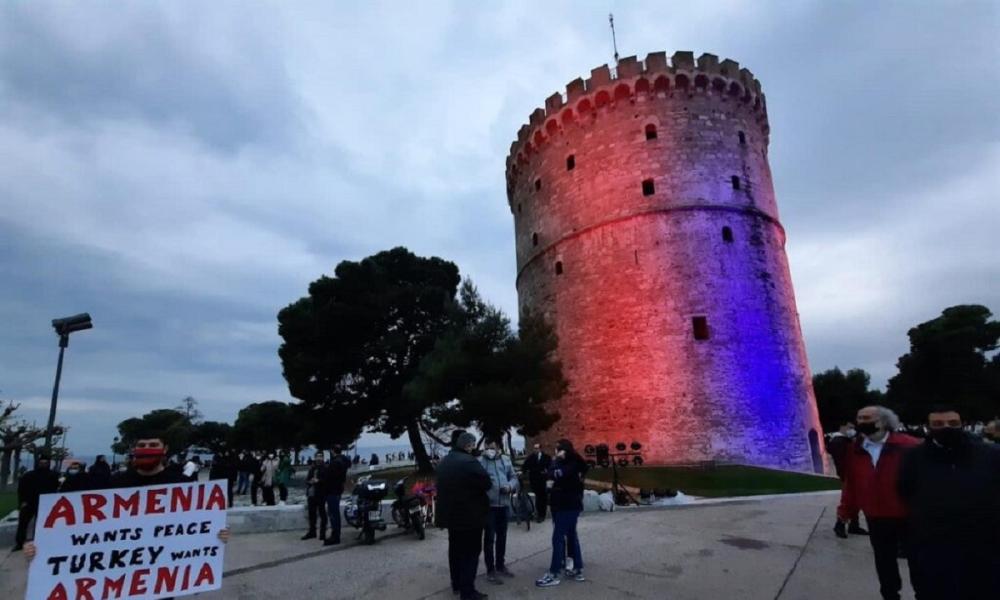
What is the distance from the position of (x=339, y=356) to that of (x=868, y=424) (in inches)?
832

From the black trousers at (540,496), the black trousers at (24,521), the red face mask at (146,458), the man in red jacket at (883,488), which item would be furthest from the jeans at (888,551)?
the black trousers at (24,521)

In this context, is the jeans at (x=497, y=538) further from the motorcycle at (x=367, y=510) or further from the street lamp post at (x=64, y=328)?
the street lamp post at (x=64, y=328)

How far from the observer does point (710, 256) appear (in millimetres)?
19906

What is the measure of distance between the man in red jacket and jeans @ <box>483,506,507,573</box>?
3648mm

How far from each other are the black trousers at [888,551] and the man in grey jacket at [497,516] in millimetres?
3513

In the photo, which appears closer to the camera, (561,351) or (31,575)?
(31,575)

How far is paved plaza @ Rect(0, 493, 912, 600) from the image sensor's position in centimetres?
513

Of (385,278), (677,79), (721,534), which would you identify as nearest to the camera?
(721,534)

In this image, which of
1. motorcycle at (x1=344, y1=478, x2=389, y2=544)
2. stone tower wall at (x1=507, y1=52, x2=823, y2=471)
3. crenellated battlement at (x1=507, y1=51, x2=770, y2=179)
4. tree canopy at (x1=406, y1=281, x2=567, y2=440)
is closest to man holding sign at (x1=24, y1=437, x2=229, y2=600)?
motorcycle at (x1=344, y1=478, x2=389, y2=544)

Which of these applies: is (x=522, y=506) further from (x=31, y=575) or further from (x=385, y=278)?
(x=385, y=278)

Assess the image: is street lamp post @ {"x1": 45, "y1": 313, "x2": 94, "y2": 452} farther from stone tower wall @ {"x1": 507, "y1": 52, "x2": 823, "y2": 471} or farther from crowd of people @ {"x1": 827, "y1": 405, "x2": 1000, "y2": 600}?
stone tower wall @ {"x1": 507, "y1": 52, "x2": 823, "y2": 471}

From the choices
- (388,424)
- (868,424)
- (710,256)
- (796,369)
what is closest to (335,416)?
(388,424)

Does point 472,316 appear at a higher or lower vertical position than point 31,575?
higher

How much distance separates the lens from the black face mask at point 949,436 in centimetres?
311
